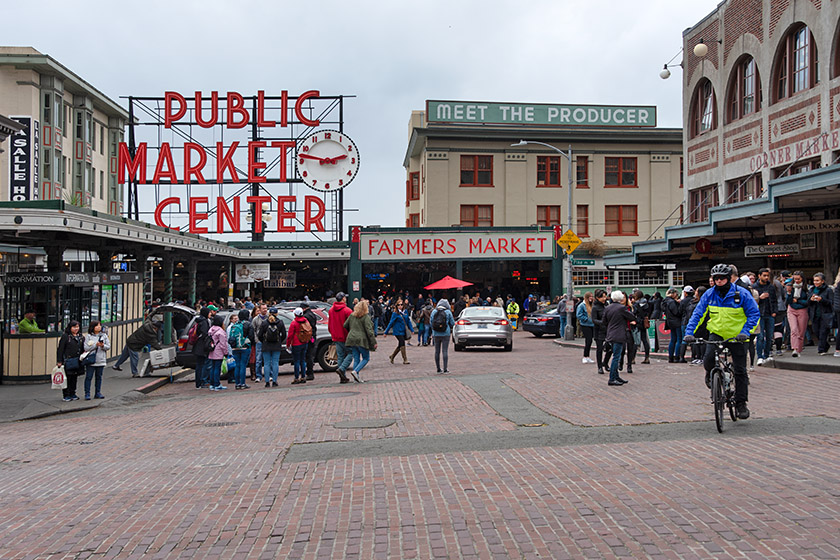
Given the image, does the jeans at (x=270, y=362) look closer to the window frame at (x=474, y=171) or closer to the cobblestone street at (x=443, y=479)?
the cobblestone street at (x=443, y=479)

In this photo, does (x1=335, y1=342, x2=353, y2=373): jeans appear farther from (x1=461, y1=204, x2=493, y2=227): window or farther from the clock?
(x1=461, y1=204, x2=493, y2=227): window

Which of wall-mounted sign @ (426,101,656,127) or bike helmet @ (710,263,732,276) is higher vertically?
wall-mounted sign @ (426,101,656,127)

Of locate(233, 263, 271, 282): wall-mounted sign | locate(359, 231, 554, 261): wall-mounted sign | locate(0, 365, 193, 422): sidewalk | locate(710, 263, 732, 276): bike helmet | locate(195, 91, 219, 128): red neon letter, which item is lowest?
locate(0, 365, 193, 422): sidewalk

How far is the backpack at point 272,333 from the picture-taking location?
16.1 m

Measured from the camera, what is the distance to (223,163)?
4222cm

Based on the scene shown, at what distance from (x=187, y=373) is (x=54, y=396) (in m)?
5.32

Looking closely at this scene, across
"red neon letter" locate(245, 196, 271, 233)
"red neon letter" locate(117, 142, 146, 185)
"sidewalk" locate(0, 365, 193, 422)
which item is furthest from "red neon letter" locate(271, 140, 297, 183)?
"sidewalk" locate(0, 365, 193, 422)

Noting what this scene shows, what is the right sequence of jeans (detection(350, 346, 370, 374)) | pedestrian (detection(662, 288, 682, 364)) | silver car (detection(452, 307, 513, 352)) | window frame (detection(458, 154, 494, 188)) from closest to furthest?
jeans (detection(350, 346, 370, 374)) → pedestrian (detection(662, 288, 682, 364)) → silver car (detection(452, 307, 513, 352)) → window frame (detection(458, 154, 494, 188))

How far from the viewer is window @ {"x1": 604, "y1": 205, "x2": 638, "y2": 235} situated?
47188 mm

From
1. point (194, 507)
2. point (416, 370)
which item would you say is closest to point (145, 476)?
point (194, 507)

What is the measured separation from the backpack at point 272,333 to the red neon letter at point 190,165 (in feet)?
92.8

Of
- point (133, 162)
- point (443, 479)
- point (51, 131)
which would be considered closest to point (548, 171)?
point (133, 162)

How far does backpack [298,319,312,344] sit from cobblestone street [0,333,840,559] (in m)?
3.69

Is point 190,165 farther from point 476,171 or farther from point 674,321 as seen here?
point 674,321
